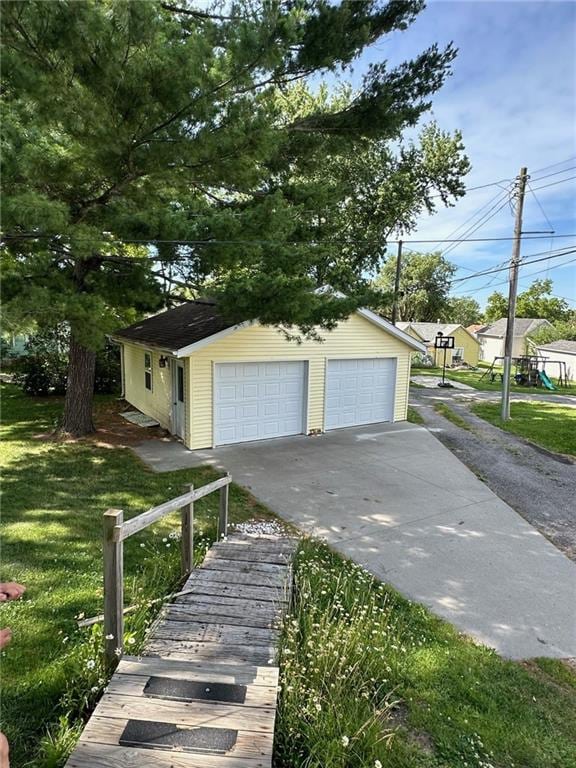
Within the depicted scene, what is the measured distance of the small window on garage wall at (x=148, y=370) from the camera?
12.6m

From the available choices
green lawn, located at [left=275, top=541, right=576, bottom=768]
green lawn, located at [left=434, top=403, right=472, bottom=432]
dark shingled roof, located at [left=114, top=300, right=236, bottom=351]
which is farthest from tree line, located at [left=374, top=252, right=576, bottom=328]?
green lawn, located at [left=275, top=541, right=576, bottom=768]

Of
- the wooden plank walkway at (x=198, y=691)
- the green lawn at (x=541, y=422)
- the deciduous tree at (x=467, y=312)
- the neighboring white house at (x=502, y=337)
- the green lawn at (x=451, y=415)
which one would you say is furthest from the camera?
the deciduous tree at (x=467, y=312)

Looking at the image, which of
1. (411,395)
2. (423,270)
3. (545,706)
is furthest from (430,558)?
(423,270)

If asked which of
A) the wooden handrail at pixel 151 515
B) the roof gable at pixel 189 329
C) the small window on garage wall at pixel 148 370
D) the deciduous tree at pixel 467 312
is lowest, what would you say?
the wooden handrail at pixel 151 515

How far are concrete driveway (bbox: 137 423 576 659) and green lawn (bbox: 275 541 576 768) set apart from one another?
465 mm

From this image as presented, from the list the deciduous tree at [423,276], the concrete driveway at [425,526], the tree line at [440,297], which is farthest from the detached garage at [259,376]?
the deciduous tree at [423,276]

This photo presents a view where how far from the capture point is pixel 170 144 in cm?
651

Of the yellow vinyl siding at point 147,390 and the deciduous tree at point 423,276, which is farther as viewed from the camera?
the deciduous tree at point 423,276

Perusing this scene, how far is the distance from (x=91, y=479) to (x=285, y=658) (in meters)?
5.60

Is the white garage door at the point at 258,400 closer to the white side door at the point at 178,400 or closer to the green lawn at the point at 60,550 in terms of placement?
the white side door at the point at 178,400

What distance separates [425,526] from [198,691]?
449 centimetres

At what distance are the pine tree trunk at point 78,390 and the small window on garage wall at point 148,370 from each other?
2.39 meters

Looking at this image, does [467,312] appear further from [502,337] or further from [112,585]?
[112,585]

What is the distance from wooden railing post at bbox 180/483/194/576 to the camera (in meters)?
4.27
